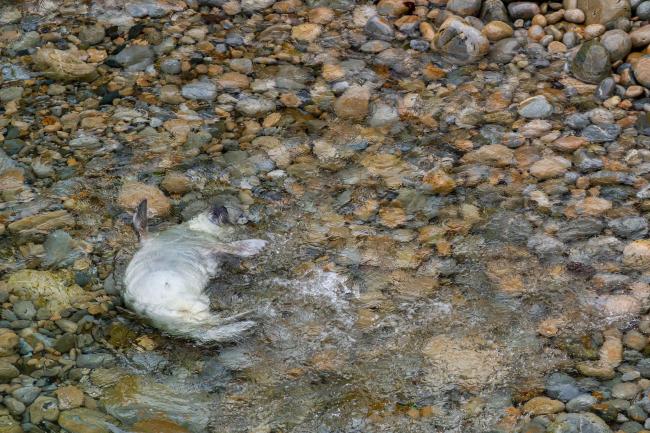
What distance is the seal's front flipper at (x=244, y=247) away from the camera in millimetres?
4434

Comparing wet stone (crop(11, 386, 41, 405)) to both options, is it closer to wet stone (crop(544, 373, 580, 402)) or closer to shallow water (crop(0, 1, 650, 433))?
shallow water (crop(0, 1, 650, 433))

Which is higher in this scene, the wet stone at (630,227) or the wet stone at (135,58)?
the wet stone at (630,227)

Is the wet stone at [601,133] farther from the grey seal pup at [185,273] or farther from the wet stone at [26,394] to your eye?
the wet stone at [26,394]

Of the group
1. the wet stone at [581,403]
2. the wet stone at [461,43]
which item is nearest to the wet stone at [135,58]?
the wet stone at [461,43]

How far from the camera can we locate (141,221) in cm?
443

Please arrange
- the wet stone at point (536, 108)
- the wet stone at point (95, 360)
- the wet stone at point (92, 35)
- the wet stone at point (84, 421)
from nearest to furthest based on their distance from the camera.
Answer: the wet stone at point (84, 421), the wet stone at point (95, 360), the wet stone at point (536, 108), the wet stone at point (92, 35)

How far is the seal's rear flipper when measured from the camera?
4433 millimetres

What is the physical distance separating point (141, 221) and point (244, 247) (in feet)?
1.81

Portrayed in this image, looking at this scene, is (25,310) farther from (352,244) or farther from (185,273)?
(352,244)

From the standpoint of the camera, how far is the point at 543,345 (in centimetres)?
395

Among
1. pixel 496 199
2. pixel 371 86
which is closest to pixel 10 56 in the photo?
pixel 371 86

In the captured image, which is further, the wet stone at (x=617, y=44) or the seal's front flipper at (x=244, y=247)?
the wet stone at (x=617, y=44)

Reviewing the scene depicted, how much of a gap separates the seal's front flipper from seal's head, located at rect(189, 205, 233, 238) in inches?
4.5

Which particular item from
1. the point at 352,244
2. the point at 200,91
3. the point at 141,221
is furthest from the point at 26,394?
the point at 200,91
